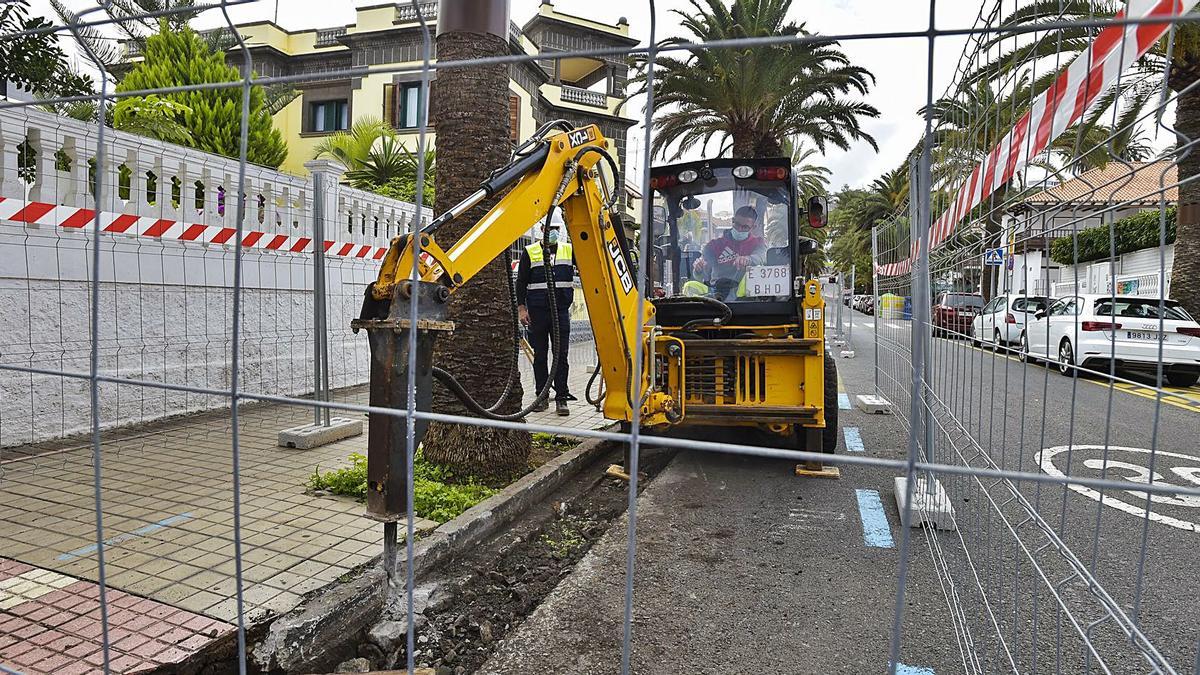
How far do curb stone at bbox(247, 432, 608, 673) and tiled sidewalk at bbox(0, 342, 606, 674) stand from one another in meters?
0.14

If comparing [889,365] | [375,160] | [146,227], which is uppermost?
[375,160]

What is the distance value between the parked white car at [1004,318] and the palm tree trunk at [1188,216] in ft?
1.45

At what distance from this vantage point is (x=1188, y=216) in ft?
7.55

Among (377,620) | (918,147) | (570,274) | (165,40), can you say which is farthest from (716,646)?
(165,40)

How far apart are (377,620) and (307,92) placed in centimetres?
2590

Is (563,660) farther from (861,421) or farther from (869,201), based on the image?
(869,201)

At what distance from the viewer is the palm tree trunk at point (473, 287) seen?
4.73 meters

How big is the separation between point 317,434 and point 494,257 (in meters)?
3.10

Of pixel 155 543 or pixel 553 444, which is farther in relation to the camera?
pixel 553 444

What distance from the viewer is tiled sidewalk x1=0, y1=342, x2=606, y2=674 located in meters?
2.70

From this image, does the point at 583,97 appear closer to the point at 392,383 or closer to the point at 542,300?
the point at 542,300

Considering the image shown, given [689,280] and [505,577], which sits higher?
[689,280]

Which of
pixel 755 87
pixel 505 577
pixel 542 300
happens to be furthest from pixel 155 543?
pixel 755 87

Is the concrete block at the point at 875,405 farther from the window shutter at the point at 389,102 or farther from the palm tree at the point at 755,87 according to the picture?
the window shutter at the point at 389,102
